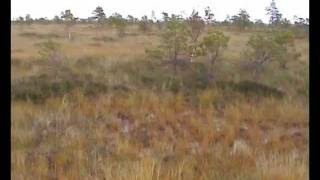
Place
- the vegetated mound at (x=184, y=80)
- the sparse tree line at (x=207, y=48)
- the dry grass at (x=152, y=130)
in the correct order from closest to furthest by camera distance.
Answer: the dry grass at (x=152, y=130), the vegetated mound at (x=184, y=80), the sparse tree line at (x=207, y=48)

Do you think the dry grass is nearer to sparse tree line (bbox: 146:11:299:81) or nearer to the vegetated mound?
the vegetated mound

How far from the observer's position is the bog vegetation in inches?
182

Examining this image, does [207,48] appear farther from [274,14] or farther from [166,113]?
[274,14]

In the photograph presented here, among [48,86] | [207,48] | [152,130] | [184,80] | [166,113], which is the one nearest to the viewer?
[152,130]

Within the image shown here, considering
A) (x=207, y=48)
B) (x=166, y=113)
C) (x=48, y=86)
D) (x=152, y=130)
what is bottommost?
(x=152, y=130)

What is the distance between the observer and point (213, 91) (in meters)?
9.41

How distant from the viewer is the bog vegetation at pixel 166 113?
4.62 m

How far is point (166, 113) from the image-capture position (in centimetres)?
785

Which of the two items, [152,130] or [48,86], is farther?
[48,86]

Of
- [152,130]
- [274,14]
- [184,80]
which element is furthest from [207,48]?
[274,14]

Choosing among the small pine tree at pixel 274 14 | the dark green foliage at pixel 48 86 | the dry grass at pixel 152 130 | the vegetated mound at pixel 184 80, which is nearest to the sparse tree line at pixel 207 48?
the vegetated mound at pixel 184 80

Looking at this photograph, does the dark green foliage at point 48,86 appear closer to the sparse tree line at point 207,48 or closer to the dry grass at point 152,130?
the dry grass at point 152,130
